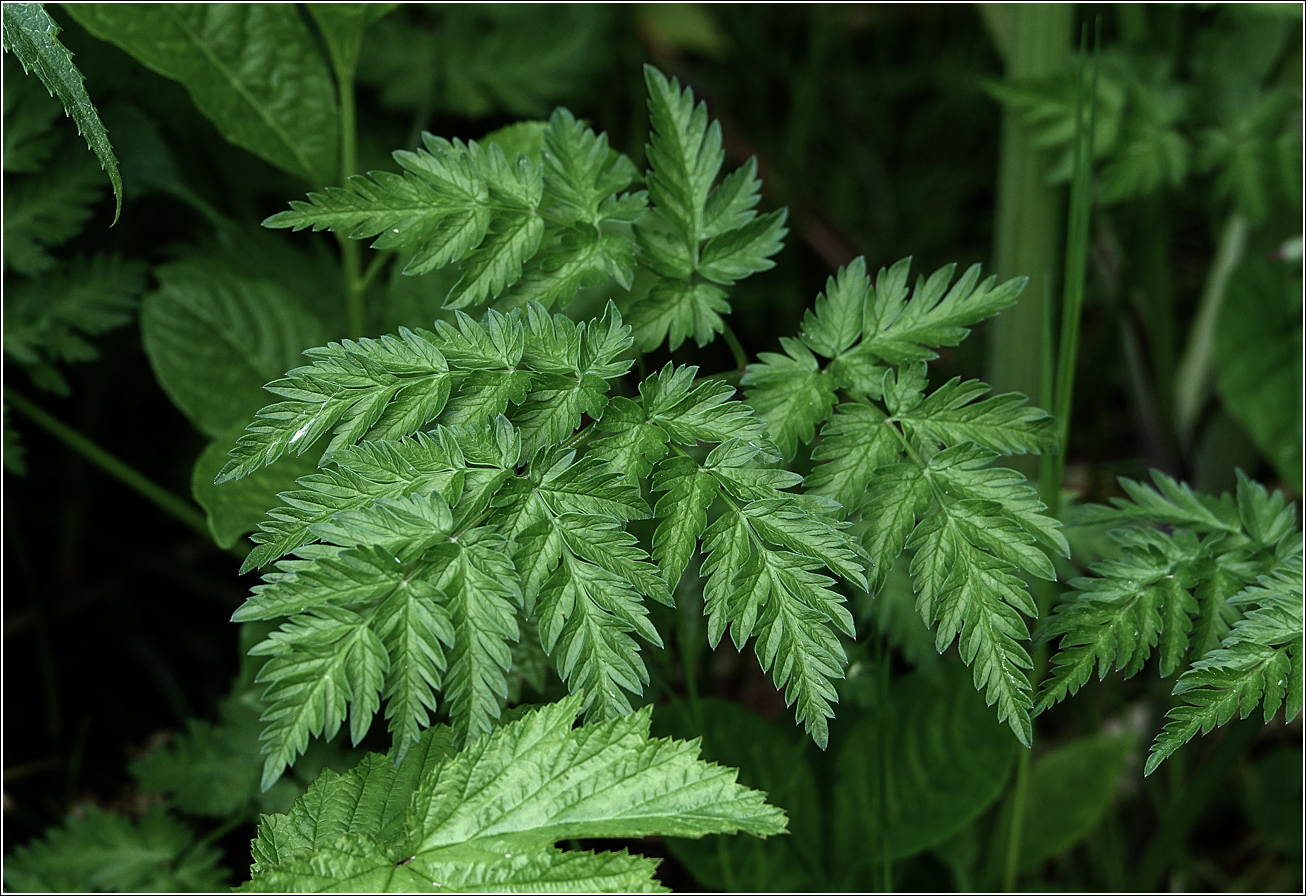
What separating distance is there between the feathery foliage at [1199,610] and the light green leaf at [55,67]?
966 mm

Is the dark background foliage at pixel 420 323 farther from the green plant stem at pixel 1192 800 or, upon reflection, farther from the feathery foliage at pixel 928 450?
the feathery foliage at pixel 928 450

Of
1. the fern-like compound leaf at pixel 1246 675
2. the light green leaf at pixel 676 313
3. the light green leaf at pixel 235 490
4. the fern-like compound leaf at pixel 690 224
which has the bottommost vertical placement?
the fern-like compound leaf at pixel 1246 675

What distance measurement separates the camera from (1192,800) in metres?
1.43

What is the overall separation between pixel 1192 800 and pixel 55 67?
1.58 metres

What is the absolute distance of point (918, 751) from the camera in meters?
1.54

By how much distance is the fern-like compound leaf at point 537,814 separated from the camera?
3.01 ft

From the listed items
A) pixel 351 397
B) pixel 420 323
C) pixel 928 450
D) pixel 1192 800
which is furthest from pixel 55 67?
pixel 1192 800

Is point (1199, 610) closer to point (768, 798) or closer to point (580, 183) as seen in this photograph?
point (768, 798)

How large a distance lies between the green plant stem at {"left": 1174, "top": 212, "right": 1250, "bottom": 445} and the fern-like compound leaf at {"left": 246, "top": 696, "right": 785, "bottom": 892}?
53.3 inches

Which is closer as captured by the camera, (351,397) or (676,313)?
(351,397)

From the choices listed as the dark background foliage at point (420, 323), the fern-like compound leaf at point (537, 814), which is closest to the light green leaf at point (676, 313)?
the fern-like compound leaf at point (537, 814)

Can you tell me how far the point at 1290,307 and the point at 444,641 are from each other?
1485 mm

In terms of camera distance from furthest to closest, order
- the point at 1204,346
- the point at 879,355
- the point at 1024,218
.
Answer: the point at 1204,346 → the point at 1024,218 → the point at 879,355

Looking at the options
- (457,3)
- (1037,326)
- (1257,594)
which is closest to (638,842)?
(1257,594)
